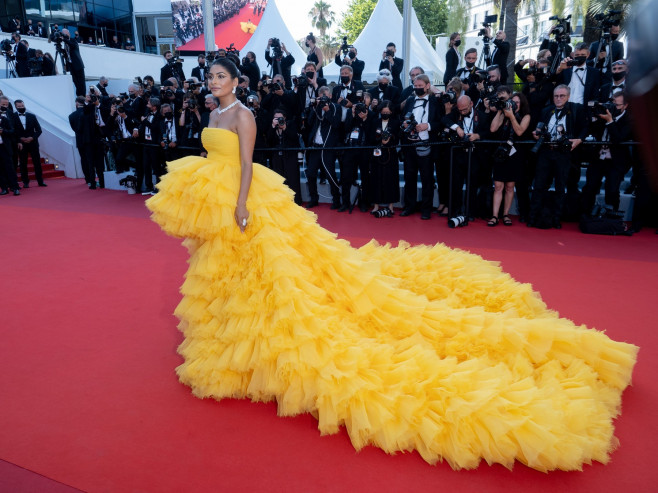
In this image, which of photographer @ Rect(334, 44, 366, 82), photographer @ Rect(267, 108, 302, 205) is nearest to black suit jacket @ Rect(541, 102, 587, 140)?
photographer @ Rect(267, 108, 302, 205)

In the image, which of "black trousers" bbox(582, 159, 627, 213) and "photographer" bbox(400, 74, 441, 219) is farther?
"photographer" bbox(400, 74, 441, 219)

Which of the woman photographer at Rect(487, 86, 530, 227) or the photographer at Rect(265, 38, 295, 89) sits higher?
the photographer at Rect(265, 38, 295, 89)

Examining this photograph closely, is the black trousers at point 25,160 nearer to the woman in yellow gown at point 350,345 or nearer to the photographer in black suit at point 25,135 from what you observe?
the photographer in black suit at point 25,135

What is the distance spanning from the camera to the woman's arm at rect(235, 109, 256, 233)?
2797mm

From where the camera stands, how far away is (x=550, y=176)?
668 cm

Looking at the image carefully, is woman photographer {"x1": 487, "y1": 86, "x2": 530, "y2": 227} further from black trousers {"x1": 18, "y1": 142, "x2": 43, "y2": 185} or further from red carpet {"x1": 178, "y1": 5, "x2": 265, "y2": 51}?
red carpet {"x1": 178, "y1": 5, "x2": 265, "y2": 51}

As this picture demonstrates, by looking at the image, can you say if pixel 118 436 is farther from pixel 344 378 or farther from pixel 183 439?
pixel 344 378

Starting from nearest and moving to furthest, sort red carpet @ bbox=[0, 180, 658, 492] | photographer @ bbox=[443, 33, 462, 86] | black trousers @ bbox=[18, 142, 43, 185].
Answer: red carpet @ bbox=[0, 180, 658, 492]
photographer @ bbox=[443, 33, 462, 86]
black trousers @ bbox=[18, 142, 43, 185]

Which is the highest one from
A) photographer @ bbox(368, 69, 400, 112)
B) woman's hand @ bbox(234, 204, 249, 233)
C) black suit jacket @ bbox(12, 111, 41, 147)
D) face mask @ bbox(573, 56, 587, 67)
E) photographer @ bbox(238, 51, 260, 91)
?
photographer @ bbox(238, 51, 260, 91)

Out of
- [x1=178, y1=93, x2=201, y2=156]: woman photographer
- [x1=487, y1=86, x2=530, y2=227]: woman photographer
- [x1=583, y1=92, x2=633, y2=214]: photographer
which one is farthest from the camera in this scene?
[x1=178, y1=93, x2=201, y2=156]: woman photographer

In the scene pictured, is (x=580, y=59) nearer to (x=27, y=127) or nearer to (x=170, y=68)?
(x=170, y=68)

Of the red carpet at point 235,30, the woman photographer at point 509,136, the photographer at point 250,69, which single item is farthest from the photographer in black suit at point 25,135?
the red carpet at point 235,30

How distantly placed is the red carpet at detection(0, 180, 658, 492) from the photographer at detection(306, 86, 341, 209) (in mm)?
2632

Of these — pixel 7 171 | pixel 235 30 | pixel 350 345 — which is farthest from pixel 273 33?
pixel 350 345
